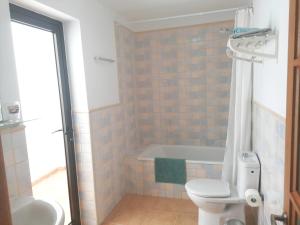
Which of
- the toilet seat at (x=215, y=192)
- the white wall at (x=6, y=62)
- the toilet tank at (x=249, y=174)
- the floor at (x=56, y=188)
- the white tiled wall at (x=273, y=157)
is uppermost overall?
the white wall at (x=6, y=62)

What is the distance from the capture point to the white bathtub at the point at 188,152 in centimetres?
338

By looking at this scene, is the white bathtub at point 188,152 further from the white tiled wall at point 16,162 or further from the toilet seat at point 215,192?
the white tiled wall at point 16,162

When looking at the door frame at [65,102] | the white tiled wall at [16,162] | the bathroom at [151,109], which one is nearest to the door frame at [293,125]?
the bathroom at [151,109]

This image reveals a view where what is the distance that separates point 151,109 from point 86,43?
164 centimetres

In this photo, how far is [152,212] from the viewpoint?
2.65 metres

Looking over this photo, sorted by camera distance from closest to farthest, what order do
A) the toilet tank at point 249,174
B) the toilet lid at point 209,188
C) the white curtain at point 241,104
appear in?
the toilet tank at point 249,174 < the toilet lid at point 209,188 < the white curtain at point 241,104

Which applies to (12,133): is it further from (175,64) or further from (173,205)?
(175,64)

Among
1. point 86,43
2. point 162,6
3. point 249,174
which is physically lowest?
point 249,174

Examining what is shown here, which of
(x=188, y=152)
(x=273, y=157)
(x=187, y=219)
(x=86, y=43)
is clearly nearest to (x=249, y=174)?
(x=273, y=157)

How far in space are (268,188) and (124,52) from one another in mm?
2393

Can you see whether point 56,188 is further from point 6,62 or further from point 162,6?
point 162,6

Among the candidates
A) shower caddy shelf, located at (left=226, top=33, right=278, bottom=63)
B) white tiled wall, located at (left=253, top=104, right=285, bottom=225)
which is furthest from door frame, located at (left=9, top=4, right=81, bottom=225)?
white tiled wall, located at (left=253, top=104, right=285, bottom=225)

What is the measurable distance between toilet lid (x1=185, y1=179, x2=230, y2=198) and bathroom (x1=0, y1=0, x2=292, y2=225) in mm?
19

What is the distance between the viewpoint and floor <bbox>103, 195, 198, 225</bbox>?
8.13 ft
